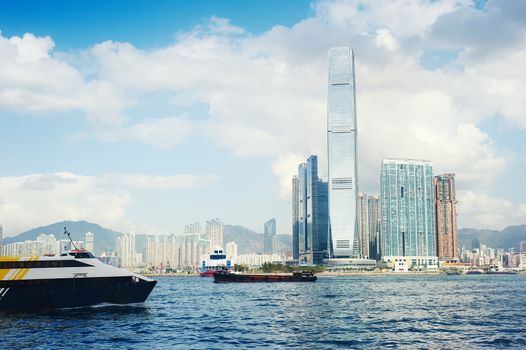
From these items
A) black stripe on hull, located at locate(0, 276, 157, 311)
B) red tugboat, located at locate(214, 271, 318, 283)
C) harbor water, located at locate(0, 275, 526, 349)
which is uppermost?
black stripe on hull, located at locate(0, 276, 157, 311)

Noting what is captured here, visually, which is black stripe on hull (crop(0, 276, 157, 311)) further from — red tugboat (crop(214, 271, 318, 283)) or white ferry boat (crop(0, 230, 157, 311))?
red tugboat (crop(214, 271, 318, 283))

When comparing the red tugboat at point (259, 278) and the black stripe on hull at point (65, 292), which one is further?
the red tugboat at point (259, 278)

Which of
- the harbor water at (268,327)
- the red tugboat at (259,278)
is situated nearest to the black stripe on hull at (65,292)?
the harbor water at (268,327)

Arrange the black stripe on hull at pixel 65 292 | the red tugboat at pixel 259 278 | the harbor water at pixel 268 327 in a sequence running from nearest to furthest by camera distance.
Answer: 1. the harbor water at pixel 268 327
2. the black stripe on hull at pixel 65 292
3. the red tugboat at pixel 259 278

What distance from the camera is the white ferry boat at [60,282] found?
56.1m

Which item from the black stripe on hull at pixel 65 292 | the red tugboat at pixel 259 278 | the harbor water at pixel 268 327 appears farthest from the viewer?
the red tugboat at pixel 259 278

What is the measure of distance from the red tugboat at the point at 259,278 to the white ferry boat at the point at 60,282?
102658mm

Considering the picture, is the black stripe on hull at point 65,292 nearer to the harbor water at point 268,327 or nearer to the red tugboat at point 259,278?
the harbor water at point 268,327

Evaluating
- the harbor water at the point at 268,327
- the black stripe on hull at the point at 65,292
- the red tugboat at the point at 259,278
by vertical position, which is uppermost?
the black stripe on hull at the point at 65,292

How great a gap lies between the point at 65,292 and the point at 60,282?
1208 mm

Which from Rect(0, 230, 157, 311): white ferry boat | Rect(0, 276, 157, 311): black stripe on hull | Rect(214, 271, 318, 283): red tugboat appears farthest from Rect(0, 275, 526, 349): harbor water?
Rect(214, 271, 318, 283): red tugboat

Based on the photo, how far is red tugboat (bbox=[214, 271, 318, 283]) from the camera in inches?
6368

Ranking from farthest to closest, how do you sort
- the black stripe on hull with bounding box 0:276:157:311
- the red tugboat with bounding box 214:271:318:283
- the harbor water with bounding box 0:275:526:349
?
the red tugboat with bounding box 214:271:318:283 → the black stripe on hull with bounding box 0:276:157:311 → the harbor water with bounding box 0:275:526:349

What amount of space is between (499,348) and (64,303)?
4285cm
